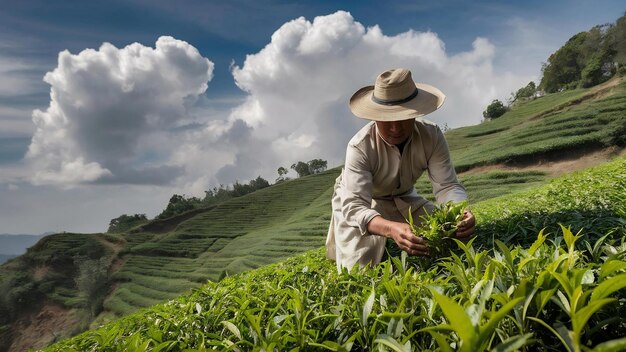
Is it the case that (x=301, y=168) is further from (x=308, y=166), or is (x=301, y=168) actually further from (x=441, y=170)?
(x=441, y=170)

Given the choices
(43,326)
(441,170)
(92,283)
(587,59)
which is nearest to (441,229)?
(441,170)

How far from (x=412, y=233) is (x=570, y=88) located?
1960 inches

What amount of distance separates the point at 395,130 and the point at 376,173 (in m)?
0.45

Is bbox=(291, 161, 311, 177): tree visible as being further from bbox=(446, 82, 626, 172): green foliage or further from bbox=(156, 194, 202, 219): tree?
bbox=(446, 82, 626, 172): green foliage

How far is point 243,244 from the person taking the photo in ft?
111

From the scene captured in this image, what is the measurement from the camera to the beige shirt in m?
3.07

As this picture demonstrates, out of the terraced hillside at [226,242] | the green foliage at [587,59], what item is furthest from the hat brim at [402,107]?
the green foliage at [587,59]

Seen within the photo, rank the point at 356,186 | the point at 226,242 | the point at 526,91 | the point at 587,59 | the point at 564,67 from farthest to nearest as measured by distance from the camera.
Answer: the point at 526,91, the point at 564,67, the point at 587,59, the point at 226,242, the point at 356,186

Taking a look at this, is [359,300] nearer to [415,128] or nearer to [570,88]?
[415,128]

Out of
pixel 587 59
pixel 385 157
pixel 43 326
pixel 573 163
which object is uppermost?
pixel 587 59

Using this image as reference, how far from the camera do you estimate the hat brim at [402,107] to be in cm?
280

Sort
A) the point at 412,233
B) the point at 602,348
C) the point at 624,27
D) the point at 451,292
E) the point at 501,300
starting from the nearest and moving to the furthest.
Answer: the point at 602,348
the point at 501,300
the point at 451,292
the point at 412,233
the point at 624,27

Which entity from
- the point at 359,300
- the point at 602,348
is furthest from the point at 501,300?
the point at 359,300

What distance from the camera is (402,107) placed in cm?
289
